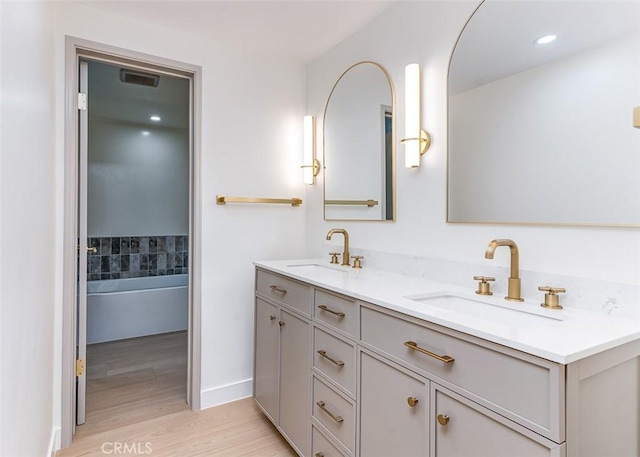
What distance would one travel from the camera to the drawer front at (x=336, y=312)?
136 centimetres

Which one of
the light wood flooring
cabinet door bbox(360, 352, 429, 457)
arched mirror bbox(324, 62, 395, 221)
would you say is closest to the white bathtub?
the light wood flooring

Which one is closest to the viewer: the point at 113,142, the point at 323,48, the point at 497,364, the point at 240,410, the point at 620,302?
the point at 497,364

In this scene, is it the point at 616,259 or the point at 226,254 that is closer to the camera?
the point at 616,259

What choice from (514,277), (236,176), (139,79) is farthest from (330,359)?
(139,79)

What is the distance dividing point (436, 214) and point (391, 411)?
0.88 metres

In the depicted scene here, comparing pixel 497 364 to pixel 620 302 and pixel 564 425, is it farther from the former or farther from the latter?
pixel 620 302

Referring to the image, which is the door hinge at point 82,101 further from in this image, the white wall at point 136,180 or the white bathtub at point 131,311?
the white wall at point 136,180

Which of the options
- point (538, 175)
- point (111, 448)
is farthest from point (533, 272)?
point (111, 448)

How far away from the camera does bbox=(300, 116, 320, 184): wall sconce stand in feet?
8.36

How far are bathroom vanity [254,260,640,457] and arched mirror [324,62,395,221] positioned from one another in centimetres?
52

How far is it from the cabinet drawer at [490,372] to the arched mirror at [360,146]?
2.92ft

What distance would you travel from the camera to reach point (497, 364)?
853 mm

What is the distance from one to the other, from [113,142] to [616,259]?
15.1 ft

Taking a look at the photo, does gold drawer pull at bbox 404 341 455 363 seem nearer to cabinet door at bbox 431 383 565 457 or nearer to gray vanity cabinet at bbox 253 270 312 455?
cabinet door at bbox 431 383 565 457
